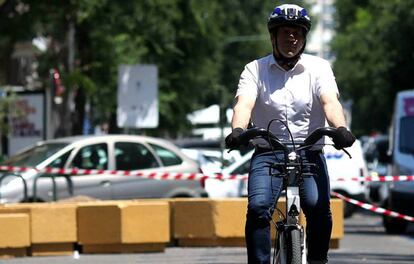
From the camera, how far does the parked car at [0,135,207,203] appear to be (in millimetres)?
16750

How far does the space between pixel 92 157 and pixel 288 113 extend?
1099cm

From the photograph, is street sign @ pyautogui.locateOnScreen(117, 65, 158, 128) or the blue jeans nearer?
the blue jeans

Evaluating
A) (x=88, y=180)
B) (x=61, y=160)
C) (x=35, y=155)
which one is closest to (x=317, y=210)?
(x=88, y=180)

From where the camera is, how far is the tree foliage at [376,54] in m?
39.2

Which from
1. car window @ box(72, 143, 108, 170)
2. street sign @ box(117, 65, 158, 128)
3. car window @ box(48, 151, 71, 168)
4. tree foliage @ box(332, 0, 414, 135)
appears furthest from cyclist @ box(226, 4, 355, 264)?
tree foliage @ box(332, 0, 414, 135)

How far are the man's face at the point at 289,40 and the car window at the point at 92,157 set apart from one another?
35.1ft

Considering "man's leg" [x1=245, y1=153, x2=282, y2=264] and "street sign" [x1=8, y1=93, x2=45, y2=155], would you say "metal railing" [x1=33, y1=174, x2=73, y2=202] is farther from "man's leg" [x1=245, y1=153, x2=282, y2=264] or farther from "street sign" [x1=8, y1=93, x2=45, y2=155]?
"man's leg" [x1=245, y1=153, x2=282, y2=264]

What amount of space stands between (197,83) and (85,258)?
972 inches

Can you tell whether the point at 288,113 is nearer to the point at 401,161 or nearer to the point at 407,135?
the point at 401,161

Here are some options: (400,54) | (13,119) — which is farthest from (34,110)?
(400,54)

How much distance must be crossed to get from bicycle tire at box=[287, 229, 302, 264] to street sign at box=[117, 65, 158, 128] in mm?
20293

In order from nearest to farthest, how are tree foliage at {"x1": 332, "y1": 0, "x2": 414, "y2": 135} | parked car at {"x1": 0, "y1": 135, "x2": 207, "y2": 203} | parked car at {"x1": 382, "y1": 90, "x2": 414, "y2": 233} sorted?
parked car at {"x1": 0, "y1": 135, "x2": 207, "y2": 203} < parked car at {"x1": 382, "y1": 90, "x2": 414, "y2": 233} < tree foliage at {"x1": 332, "y1": 0, "x2": 414, "y2": 135}

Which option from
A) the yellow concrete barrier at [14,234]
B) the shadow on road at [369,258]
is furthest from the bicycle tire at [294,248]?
the yellow concrete barrier at [14,234]

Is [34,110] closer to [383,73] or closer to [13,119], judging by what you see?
[13,119]
